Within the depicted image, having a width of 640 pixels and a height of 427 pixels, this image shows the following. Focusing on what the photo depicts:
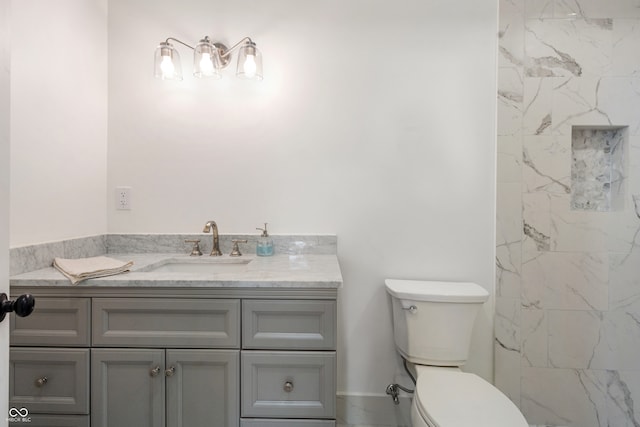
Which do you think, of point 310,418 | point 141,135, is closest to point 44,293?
point 141,135

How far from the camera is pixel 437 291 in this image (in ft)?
4.52

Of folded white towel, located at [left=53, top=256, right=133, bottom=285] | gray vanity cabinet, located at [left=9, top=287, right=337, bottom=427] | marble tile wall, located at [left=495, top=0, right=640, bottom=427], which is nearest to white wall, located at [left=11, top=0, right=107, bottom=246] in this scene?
folded white towel, located at [left=53, top=256, right=133, bottom=285]

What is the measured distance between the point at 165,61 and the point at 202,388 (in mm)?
1474

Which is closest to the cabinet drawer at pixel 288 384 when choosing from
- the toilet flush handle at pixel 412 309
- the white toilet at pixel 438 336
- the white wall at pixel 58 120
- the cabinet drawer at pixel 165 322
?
the cabinet drawer at pixel 165 322

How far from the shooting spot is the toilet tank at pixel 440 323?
134 centimetres

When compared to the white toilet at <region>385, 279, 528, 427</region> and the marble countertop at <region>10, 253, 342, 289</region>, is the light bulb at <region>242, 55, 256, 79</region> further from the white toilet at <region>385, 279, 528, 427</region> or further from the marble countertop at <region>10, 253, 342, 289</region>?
the white toilet at <region>385, 279, 528, 427</region>

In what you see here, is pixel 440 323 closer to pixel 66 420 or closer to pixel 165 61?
pixel 66 420

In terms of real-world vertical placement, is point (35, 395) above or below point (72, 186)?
below

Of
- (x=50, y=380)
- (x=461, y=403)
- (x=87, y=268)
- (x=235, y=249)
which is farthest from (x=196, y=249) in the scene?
(x=461, y=403)

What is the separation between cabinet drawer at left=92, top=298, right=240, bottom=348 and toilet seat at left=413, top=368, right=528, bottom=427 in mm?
702

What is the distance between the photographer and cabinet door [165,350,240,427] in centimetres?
103

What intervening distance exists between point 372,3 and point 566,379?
85.7 inches

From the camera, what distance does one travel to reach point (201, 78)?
1.59 metres

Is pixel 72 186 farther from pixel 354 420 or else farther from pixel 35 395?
pixel 354 420
